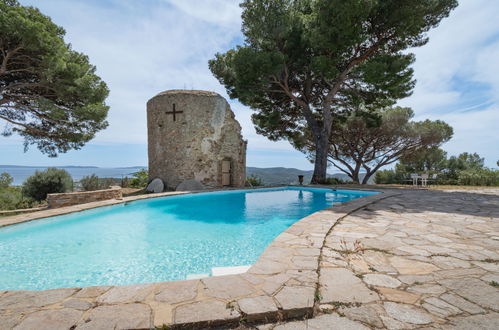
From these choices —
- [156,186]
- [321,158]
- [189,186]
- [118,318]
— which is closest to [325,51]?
[321,158]

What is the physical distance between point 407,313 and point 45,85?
10.7 meters

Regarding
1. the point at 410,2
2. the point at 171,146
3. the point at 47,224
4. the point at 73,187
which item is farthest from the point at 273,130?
the point at 47,224

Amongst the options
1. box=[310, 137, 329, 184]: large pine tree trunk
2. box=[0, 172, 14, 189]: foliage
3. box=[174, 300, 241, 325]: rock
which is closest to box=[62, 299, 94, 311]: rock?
box=[174, 300, 241, 325]: rock

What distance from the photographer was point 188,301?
1.56m

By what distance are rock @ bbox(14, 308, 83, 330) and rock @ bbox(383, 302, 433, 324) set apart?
6.38 feet

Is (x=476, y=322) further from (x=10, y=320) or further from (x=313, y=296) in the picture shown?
(x=10, y=320)

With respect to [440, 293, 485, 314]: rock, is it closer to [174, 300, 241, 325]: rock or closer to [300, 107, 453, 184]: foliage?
[174, 300, 241, 325]: rock

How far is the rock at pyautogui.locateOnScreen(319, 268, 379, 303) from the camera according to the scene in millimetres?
1618

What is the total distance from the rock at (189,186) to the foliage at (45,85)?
409 cm

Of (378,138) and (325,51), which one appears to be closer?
(325,51)

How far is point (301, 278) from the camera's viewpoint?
1.87 meters

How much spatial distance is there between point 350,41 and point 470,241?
9.13 metres

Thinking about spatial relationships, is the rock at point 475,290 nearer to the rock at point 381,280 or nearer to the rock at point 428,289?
the rock at point 428,289

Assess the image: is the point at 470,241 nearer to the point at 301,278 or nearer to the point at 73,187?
the point at 301,278
